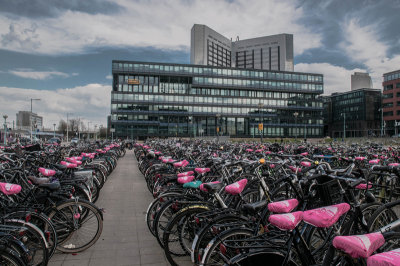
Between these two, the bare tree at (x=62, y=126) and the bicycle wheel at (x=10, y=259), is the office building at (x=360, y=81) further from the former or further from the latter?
the bicycle wheel at (x=10, y=259)

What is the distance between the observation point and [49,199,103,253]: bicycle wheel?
375 centimetres

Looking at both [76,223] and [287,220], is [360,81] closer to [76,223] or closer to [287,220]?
[76,223]

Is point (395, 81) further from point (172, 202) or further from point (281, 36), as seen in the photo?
point (172, 202)

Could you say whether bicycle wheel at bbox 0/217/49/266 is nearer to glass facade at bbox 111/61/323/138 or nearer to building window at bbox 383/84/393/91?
glass facade at bbox 111/61/323/138

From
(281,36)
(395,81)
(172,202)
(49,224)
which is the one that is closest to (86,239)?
(49,224)

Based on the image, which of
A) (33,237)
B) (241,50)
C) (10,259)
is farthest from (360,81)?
(10,259)

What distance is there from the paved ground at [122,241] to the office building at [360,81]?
387 ft

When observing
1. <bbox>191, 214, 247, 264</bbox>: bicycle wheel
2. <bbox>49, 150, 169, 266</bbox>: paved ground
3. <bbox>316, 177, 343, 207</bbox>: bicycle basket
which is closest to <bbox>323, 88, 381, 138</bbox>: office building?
<bbox>49, 150, 169, 266</bbox>: paved ground

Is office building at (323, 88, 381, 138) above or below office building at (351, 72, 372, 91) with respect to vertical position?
below

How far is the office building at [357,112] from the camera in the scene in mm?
79812

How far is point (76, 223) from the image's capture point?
3807 mm

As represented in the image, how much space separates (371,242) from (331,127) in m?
102

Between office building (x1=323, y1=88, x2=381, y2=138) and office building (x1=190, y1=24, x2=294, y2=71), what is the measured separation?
29.9 m

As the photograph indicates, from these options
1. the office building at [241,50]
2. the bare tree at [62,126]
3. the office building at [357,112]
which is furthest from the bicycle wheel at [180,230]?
the office building at [241,50]
